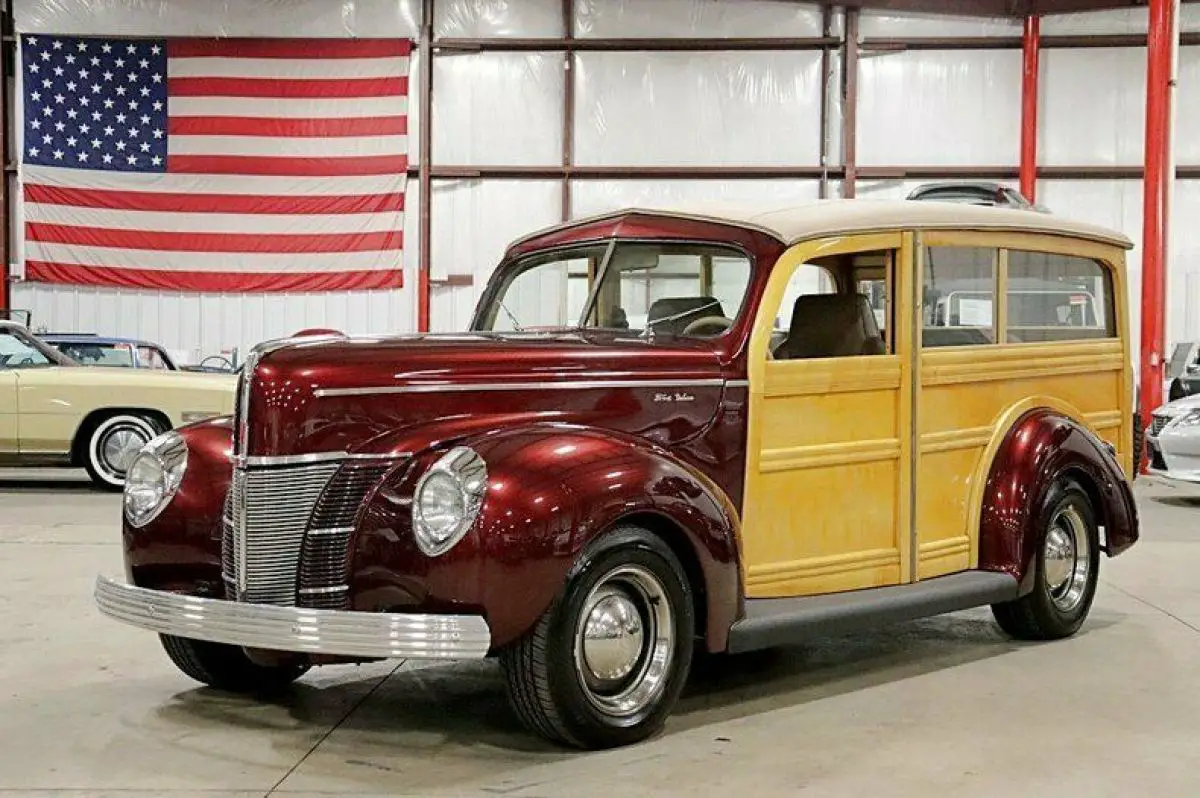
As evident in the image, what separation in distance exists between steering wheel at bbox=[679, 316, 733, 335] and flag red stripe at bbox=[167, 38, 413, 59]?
13.8 meters

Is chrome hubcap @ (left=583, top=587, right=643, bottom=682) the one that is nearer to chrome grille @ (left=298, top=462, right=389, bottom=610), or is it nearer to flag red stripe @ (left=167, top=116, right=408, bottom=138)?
chrome grille @ (left=298, top=462, right=389, bottom=610)

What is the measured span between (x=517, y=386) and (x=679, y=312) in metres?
0.92

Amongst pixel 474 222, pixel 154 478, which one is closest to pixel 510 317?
pixel 154 478

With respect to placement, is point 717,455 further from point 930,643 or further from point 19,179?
point 19,179

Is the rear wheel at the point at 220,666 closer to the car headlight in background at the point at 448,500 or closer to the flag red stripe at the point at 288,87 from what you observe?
the car headlight in background at the point at 448,500

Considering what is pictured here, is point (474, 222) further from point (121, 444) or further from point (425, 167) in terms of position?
point (121, 444)

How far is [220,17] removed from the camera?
17750mm

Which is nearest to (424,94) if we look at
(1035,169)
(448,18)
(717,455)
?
(448,18)

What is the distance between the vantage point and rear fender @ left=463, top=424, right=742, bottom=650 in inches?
148

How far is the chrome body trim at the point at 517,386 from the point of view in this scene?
404 centimetres

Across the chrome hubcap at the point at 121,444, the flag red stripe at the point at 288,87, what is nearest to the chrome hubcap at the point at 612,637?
the chrome hubcap at the point at 121,444

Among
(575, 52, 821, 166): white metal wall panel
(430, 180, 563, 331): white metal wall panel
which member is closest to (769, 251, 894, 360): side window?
(575, 52, 821, 166): white metal wall panel

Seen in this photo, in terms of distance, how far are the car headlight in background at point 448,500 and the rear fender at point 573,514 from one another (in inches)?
1.4

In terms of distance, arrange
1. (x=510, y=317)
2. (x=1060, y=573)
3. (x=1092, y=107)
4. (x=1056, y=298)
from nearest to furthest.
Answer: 1. (x=510, y=317)
2. (x=1060, y=573)
3. (x=1056, y=298)
4. (x=1092, y=107)
